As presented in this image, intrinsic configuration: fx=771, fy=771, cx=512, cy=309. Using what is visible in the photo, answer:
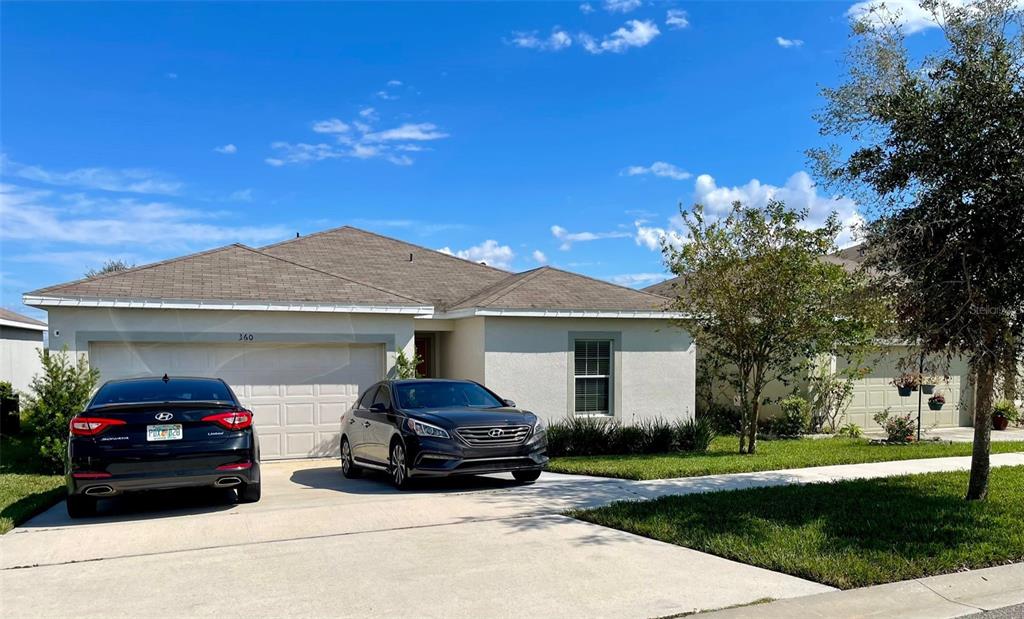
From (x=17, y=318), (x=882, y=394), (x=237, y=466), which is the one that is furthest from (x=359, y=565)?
(x=17, y=318)

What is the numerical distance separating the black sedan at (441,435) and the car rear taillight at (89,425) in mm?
3555

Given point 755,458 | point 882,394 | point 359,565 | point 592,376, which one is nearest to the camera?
point 359,565

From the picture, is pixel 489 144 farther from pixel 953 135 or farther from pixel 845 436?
pixel 953 135

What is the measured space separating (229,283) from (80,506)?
6.27 metres

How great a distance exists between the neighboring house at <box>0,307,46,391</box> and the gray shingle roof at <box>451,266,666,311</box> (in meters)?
16.6

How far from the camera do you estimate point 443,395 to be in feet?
37.6

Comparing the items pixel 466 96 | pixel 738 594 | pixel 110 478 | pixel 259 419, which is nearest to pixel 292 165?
pixel 466 96

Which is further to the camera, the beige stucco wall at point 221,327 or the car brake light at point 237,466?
the beige stucco wall at point 221,327

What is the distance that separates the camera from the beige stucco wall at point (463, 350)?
1559 cm

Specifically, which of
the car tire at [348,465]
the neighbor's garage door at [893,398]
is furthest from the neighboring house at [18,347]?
the neighbor's garage door at [893,398]

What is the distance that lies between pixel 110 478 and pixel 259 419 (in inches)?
223

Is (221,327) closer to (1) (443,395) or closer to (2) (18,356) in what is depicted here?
(1) (443,395)

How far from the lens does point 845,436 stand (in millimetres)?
18094

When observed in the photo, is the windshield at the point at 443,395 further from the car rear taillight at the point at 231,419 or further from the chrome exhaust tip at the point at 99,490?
the chrome exhaust tip at the point at 99,490
